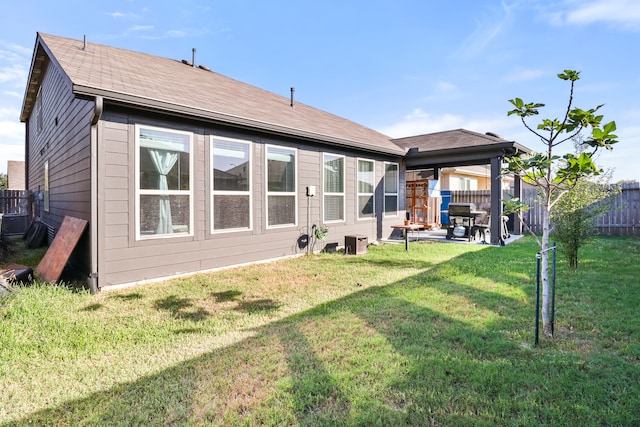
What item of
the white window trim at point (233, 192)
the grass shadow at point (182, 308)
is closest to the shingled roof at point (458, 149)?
the white window trim at point (233, 192)

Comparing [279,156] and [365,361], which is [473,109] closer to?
[279,156]

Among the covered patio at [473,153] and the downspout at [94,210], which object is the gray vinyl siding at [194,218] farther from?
the covered patio at [473,153]

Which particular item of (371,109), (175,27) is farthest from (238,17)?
(371,109)

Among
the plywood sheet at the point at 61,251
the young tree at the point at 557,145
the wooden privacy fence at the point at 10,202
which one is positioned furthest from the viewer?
the wooden privacy fence at the point at 10,202

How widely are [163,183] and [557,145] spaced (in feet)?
16.3

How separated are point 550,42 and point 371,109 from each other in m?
→ 8.36

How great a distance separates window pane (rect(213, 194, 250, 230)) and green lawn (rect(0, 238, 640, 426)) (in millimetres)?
1336

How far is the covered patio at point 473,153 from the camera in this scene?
27.5 feet

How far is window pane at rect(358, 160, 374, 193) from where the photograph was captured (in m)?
8.74

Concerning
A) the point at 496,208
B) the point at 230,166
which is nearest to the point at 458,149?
the point at 496,208

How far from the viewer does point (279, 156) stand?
6.73 metres

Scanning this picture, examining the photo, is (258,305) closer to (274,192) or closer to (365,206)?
(274,192)

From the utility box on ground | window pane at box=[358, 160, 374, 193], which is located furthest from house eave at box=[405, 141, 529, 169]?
the utility box on ground

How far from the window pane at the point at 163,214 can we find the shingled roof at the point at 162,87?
52.1 inches
